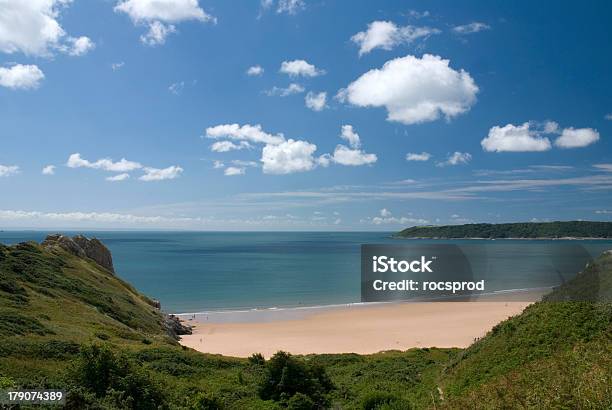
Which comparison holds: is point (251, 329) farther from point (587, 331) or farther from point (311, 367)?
point (587, 331)

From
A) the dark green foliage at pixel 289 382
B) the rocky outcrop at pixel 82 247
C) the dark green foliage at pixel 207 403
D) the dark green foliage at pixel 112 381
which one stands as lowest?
the dark green foliage at pixel 289 382

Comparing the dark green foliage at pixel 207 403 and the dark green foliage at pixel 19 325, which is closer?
the dark green foliage at pixel 207 403

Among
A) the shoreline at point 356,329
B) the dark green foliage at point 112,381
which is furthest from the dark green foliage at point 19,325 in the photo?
the shoreline at point 356,329

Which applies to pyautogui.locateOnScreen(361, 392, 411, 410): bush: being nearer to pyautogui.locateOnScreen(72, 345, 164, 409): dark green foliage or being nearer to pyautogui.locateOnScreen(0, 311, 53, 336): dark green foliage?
pyautogui.locateOnScreen(72, 345, 164, 409): dark green foliage

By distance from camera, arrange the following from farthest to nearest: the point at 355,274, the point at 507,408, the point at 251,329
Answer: the point at 355,274 < the point at 251,329 < the point at 507,408

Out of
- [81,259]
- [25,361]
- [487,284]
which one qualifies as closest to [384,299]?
[487,284]

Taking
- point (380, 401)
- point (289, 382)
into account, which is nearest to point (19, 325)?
point (289, 382)

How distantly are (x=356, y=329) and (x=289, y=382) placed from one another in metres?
30.2

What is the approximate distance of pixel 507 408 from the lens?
8.84 meters

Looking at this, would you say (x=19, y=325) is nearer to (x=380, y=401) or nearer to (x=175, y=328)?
(x=380, y=401)

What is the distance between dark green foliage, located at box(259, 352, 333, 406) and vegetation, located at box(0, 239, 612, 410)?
44 mm

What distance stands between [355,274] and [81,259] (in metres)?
63.7

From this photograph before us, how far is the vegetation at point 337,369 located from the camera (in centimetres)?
1123

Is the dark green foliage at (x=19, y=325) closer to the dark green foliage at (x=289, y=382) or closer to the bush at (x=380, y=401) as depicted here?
the dark green foliage at (x=289, y=382)
